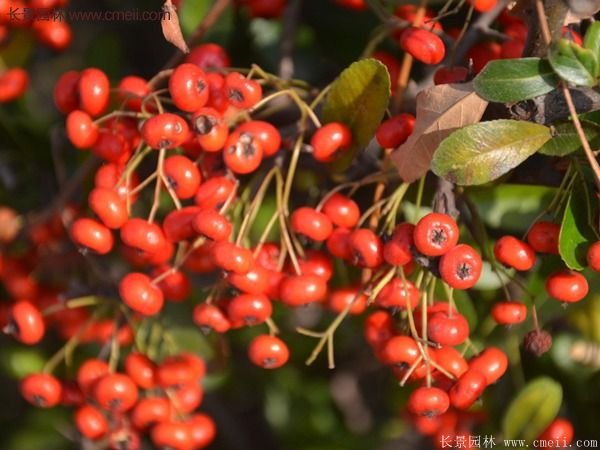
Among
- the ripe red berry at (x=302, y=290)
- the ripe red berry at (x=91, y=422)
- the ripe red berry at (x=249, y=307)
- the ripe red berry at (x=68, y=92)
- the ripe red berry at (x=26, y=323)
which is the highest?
the ripe red berry at (x=68, y=92)

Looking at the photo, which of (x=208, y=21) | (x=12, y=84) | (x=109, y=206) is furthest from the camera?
(x=12, y=84)

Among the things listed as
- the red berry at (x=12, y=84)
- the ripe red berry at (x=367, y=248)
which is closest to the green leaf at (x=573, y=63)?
the ripe red berry at (x=367, y=248)

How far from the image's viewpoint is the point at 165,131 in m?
1.44

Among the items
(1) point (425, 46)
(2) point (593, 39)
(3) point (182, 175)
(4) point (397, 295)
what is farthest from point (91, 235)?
(2) point (593, 39)

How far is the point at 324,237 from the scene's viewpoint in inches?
58.7

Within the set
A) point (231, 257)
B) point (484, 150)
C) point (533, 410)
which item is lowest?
point (533, 410)

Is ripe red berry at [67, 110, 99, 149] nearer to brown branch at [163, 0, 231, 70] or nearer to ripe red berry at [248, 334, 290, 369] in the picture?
brown branch at [163, 0, 231, 70]

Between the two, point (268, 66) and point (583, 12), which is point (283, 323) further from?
point (583, 12)

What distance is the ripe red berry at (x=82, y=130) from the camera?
1575mm

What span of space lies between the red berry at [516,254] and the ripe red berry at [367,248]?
18cm

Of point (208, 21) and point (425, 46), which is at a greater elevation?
point (425, 46)

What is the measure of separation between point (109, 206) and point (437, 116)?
0.55 metres

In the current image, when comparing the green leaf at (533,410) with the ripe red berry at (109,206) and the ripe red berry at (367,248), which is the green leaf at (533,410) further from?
the ripe red berry at (109,206)

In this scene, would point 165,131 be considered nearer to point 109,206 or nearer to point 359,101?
point 109,206
